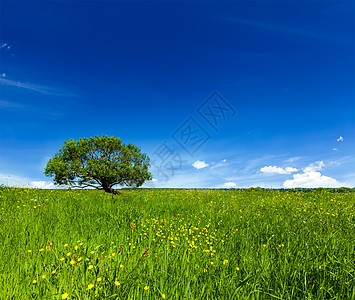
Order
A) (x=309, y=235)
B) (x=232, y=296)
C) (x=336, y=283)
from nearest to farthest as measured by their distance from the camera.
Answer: (x=232, y=296), (x=336, y=283), (x=309, y=235)

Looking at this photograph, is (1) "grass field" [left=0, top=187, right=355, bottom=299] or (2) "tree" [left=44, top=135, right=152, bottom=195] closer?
→ (1) "grass field" [left=0, top=187, right=355, bottom=299]

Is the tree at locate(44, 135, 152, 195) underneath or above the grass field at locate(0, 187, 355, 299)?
above

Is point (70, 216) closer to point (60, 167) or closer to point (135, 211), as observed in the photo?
point (135, 211)

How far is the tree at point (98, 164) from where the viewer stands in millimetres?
27750

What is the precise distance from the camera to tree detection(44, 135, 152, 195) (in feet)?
91.0

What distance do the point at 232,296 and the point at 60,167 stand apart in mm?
29666

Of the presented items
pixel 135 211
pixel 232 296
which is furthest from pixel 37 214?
pixel 232 296

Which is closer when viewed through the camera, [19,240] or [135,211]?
[19,240]

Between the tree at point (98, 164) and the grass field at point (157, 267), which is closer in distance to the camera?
the grass field at point (157, 267)

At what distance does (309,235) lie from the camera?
527 cm

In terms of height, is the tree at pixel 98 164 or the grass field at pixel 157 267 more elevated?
the tree at pixel 98 164

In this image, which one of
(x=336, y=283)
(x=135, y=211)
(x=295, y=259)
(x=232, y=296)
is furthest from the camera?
(x=135, y=211)

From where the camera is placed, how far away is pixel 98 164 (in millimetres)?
27859

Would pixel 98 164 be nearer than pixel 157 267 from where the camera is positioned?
No
